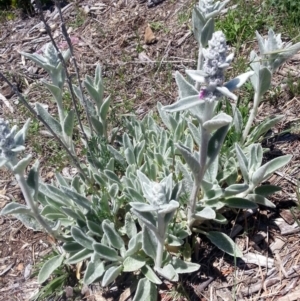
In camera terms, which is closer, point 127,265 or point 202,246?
point 127,265

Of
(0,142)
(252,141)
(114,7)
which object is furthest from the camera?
(114,7)

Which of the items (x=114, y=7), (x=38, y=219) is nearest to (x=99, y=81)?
(x=38, y=219)

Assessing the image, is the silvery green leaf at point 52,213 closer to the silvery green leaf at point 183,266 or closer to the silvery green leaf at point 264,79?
the silvery green leaf at point 183,266

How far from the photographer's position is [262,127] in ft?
10.2

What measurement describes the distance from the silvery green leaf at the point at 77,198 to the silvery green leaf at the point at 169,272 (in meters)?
0.57

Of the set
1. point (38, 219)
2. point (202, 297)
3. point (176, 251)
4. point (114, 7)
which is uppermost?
point (114, 7)

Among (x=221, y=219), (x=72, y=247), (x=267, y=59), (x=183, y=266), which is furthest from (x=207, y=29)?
(x=72, y=247)

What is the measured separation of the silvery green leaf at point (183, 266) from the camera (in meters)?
2.63

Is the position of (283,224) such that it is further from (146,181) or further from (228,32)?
(228,32)

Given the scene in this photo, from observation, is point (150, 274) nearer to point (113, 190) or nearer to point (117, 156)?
point (113, 190)

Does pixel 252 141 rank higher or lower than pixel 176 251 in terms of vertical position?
higher

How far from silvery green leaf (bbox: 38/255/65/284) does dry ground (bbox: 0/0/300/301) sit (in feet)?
0.93

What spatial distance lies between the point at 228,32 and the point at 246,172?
1.86 metres

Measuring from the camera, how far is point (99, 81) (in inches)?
127
